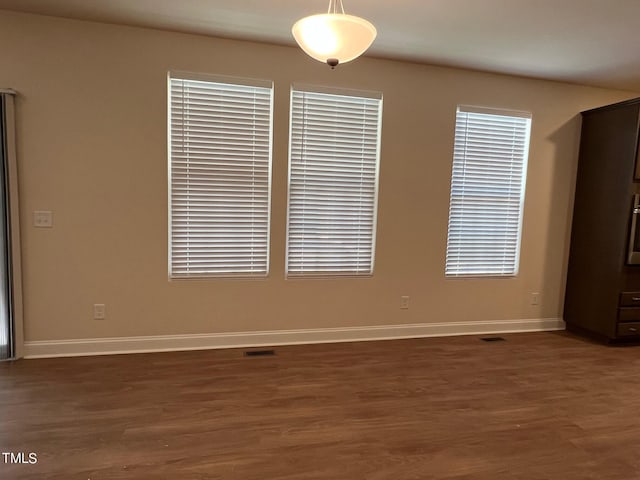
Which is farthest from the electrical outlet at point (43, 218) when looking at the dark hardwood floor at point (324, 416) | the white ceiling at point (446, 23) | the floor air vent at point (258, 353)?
the floor air vent at point (258, 353)

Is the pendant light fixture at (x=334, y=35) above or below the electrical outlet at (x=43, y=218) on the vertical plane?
above

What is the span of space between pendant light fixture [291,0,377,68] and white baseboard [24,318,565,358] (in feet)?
8.15

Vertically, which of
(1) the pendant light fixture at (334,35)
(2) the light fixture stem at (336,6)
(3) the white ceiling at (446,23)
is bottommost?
(1) the pendant light fixture at (334,35)

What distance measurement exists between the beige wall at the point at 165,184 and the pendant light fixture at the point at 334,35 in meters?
1.56

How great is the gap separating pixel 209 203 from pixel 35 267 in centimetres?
141

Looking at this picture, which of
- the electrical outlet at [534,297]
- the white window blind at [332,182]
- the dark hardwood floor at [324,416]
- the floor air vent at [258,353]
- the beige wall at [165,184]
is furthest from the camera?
the electrical outlet at [534,297]

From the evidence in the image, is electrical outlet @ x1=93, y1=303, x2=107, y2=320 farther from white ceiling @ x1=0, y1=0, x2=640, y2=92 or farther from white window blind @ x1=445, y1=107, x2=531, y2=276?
white window blind @ x1=445, y1=107, x2=531, y2=276

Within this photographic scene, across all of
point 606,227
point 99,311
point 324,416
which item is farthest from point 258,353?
point 606,227

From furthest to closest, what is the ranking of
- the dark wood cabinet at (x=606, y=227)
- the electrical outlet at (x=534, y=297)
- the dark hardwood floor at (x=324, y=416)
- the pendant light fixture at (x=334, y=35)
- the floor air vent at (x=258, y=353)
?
the electrical outlet at (x=534, y=297), the dark wood cabinet at (x=606, y=227), the floor air vent at (x=258, y=353), the dark hardwood floor at (x=324, y=416), the pendant light fixture at (x=334, y=35)

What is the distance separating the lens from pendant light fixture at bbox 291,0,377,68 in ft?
5.83

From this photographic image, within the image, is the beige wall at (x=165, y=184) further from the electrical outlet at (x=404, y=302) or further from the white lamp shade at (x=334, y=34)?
the white lamp shade at (x=334, y=34)

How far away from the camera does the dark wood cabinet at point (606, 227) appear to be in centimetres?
367

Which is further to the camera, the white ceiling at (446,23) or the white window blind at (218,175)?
the white window blind at (218,175)

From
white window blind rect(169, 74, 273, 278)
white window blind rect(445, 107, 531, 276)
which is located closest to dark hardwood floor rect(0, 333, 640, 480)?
white window blind rect(169, 74, 273, 278)
